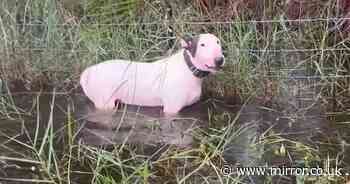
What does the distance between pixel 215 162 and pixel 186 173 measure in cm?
14

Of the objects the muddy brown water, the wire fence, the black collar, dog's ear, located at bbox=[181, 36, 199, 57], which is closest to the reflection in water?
the muddy brown water

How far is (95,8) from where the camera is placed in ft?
11.3

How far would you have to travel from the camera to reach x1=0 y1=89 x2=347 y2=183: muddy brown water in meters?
2.44

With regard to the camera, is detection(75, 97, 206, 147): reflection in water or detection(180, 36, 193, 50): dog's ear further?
detection(180, 36, 193, 50): dog's ear

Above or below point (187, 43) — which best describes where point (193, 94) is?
below

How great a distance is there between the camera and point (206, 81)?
3068mm

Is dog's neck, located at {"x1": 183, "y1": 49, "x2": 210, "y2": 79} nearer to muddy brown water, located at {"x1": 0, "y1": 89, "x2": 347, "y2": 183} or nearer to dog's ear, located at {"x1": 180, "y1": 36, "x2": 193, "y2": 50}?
dog's ear, located at {"x1": 180, "y1": 36, "x2": 193, "y2": 50}

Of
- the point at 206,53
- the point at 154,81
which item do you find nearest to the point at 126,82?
the point at 154,81

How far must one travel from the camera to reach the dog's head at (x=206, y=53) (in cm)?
261

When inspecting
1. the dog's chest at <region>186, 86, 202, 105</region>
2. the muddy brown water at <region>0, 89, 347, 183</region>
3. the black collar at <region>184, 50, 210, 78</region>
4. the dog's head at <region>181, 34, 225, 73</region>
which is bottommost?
the muddy brown water at <region>0, 89, 347, 183</region>

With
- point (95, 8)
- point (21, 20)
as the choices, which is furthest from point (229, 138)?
point (21, 20)

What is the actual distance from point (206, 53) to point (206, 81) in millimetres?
462

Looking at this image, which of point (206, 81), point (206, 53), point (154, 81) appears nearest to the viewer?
point (206, 53)

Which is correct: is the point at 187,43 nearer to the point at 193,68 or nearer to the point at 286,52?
the point at 193,68
